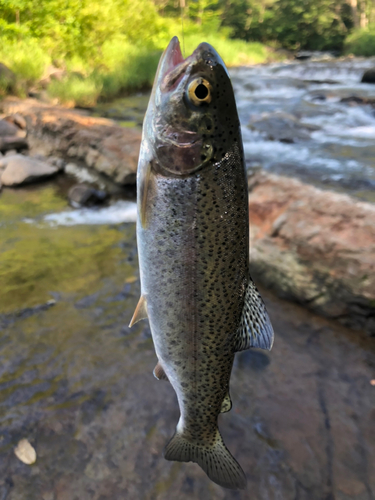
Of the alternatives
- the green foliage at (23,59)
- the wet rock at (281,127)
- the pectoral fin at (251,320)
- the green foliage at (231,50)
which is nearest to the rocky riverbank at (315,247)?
the pectoral fin at (251,320)

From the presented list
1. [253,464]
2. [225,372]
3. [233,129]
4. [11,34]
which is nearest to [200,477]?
[253,464]

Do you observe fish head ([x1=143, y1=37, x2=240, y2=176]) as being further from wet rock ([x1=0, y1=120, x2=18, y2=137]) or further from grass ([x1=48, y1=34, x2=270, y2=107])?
grass ([x1=48, y1=34, x2=270, y2=107])

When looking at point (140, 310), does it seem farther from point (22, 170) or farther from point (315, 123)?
point (315, 123)

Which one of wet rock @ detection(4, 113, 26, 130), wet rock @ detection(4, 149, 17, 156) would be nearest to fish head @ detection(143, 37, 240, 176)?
wet rock @ detection(4, 149, 17, 156)

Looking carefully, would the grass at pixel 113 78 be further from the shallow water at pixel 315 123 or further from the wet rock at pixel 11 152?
the wet rock at pixel 11 152

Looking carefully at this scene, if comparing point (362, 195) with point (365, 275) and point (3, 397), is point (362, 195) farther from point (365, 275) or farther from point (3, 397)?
point (3, 397)
